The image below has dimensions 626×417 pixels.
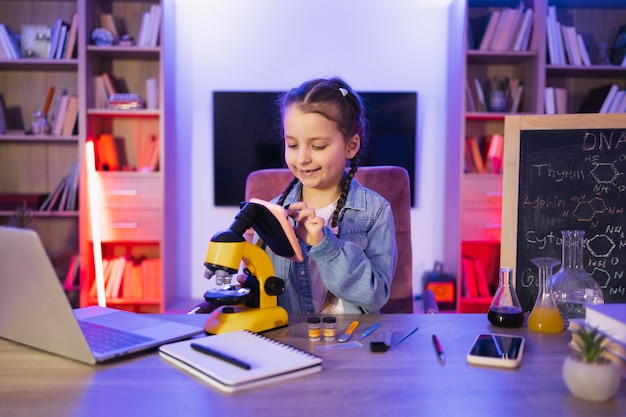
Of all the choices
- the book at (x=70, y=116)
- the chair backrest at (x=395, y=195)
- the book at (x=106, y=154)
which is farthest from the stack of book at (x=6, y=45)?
the chair backrest at (x=395, y=195)

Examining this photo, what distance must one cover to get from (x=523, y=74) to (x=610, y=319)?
128 inches

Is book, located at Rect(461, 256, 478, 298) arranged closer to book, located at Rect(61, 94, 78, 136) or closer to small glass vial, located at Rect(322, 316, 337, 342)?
book, located at Rect(61, 94, 78, 136)

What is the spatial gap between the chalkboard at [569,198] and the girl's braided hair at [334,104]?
0.48 meters

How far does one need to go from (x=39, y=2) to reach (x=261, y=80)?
1.56 meters

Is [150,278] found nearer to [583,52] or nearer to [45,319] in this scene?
[45,319]

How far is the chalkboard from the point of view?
48.8 inches

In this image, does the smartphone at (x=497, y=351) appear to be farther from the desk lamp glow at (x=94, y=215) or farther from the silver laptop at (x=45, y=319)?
the desk lamp glow at (x=94, y=215)

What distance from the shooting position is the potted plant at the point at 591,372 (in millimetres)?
725

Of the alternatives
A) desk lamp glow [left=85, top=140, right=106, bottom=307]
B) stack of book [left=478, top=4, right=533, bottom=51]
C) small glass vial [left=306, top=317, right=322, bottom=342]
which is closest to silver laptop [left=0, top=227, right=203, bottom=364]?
small glass vial [left=306, top=317, right=322, bottom=342]

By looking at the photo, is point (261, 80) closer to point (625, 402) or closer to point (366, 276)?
point (366, 276)

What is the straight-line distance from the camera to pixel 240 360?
0.83 m

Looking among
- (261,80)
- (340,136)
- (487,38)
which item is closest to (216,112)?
(261,80)

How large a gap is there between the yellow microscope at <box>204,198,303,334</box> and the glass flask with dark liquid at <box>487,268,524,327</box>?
396mm

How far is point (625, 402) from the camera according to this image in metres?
0.73
